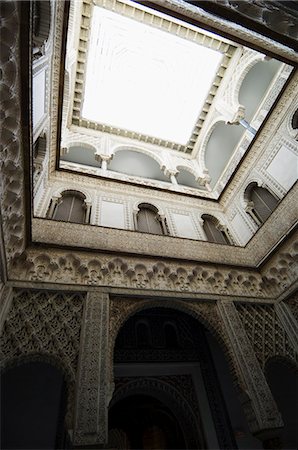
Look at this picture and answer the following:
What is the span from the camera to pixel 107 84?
25.4 ft

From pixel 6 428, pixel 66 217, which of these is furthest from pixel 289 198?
pixel 6 428

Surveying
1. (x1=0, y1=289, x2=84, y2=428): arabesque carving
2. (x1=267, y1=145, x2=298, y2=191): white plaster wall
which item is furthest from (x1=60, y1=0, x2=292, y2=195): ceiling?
(x1=0, y1=289, x2=84, y2=428): arabesque carving

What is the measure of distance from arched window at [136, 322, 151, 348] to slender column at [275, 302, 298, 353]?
2.42 metres

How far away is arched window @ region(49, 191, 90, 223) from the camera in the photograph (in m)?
5.15

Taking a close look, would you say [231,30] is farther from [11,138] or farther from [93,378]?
[93,378]

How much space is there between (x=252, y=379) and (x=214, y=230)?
11.6 feet

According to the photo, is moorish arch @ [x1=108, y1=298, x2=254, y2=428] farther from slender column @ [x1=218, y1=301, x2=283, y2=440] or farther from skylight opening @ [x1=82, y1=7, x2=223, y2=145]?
skylight opening @ [x1=82, y1=7, x2=223, y2=145]

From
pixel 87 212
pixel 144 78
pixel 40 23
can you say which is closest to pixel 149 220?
pixel 87 212

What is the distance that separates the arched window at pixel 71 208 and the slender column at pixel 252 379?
122 inches

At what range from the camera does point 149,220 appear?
19.2 feet

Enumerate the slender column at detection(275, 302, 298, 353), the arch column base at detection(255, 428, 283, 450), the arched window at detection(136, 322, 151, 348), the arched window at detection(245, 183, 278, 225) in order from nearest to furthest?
the arch column base at detection(255, 428, 283, 450)
the slender column at detection(275, 302, 298, 353)
the arched window at detection(136, 322, 151, 348)
the arched window at detection(245, 183, 278, 225)

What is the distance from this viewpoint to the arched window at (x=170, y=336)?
5.20 metres

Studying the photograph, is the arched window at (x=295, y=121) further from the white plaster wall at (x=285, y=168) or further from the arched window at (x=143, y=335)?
the arched window at (x=143, y=335)

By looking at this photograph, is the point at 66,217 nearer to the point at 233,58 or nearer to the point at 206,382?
the point at 206,382
